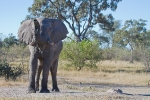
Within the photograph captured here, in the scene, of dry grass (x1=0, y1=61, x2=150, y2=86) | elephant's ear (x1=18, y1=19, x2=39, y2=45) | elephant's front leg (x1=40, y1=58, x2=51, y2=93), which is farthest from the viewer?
dry grass (x1=0, y1=61, x2=150, y2=86)

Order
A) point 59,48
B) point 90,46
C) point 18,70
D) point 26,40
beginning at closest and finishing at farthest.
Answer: point 26,40, point 59,48, point 18,70, point 90,46

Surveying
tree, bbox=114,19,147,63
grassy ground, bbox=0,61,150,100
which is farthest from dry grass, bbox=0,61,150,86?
tree, bbox=114,19,147,63

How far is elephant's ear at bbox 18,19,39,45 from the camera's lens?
37.8 ft

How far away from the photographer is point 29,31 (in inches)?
476

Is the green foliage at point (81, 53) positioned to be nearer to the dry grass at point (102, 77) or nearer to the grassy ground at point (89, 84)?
the grassy ground at point (89, 84)

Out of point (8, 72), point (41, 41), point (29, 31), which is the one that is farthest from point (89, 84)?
point (41, 41)

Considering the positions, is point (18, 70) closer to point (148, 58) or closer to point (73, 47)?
point (73, 47)

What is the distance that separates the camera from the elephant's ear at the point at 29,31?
1152 cm

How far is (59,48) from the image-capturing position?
13.8m

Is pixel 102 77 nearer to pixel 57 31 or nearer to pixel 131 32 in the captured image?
pixel 57 31

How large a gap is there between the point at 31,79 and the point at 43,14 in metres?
28.3

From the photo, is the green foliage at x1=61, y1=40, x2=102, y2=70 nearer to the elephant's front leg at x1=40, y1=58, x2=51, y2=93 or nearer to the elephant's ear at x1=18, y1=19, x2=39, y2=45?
the elephant's ear at x1=18, y1=19, x2=39, y2=45

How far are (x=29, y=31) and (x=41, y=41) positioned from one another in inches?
37.4

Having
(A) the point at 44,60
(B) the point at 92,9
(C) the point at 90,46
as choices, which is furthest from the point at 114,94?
(B) the point at 92,9
